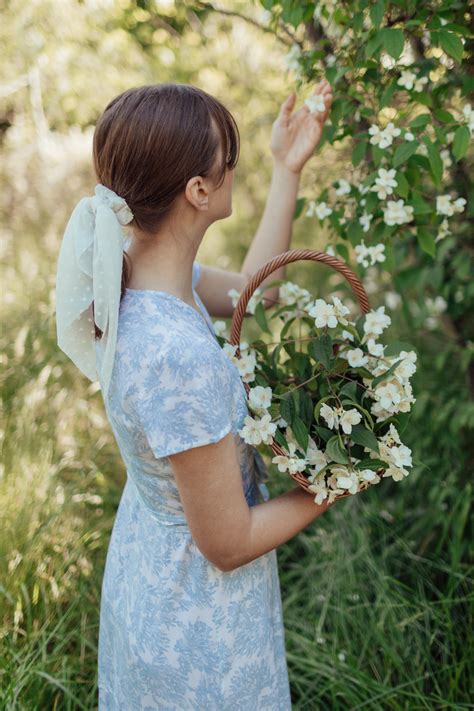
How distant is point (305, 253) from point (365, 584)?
5.02 ft

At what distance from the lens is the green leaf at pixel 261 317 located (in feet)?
4.97

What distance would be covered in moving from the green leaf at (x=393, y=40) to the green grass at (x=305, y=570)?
1214 mm

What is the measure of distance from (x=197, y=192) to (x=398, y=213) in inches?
23.9

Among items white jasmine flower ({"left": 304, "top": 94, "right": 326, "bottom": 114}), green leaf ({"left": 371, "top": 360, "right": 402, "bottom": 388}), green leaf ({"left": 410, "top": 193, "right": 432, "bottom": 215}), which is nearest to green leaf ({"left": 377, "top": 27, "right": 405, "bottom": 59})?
white jasmine flower ({"left": 304, "top": 94, "right": 326, "bottom": 114})

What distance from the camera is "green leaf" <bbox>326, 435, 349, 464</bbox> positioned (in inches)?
45.1

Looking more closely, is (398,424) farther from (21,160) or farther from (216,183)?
(21,160)

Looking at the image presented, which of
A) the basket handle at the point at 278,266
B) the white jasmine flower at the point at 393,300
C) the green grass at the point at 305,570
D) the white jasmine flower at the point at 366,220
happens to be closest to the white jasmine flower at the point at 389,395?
the basket handle at the point at 278,266

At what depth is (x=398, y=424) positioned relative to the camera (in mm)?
1229

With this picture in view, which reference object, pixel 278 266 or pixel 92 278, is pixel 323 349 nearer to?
pixel 278 266

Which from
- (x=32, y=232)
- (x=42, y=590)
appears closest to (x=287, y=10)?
(x=42, y=590)

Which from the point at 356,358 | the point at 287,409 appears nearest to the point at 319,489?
the point at 287,409

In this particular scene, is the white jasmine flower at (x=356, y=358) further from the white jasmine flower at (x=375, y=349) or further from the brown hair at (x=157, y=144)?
the brown hair at (x=157, y=144)

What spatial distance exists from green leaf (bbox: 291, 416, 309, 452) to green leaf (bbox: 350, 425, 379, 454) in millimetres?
86

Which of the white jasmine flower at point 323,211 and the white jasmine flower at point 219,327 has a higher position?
the white jasmine flower at point 323,211
